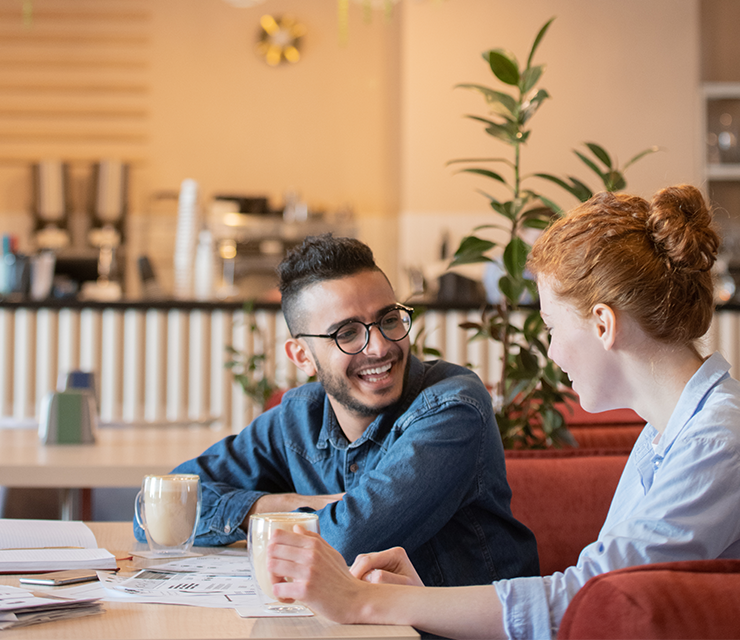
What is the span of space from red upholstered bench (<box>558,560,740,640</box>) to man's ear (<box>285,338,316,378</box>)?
0.83 metres

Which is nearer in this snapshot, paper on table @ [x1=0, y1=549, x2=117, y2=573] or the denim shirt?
paper on table @ [x1=0, y1=549, x2=117, y2=573]

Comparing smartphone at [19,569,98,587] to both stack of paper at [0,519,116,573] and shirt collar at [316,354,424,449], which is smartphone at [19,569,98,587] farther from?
shirt collar at [316,354,424,449]

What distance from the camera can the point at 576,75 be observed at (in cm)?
602

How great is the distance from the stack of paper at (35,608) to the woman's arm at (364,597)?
205 mm

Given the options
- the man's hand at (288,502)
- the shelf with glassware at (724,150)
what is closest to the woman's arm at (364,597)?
the man's hand at (288,502)

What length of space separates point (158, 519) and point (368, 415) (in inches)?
16.3

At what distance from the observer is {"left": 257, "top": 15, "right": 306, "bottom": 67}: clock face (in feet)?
22.3

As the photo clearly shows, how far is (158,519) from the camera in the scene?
1158 millimetres

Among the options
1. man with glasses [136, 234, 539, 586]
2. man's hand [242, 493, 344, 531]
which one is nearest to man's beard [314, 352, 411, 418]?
man with glasses [136, 234, 539, 586]

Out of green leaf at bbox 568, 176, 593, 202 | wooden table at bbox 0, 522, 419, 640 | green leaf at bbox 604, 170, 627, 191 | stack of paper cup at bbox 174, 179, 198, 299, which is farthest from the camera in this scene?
stack of paper cup at bbox 174, 179, 198, 299

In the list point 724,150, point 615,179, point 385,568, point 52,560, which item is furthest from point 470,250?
point 724,150

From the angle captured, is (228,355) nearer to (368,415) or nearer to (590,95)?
(368,415)

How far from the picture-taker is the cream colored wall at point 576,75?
6000 millimetres

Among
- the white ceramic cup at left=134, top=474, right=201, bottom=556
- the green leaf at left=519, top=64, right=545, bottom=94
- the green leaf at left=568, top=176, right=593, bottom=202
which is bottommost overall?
the white ceramic cup at left=134, top=474, right=201, bottom=556
